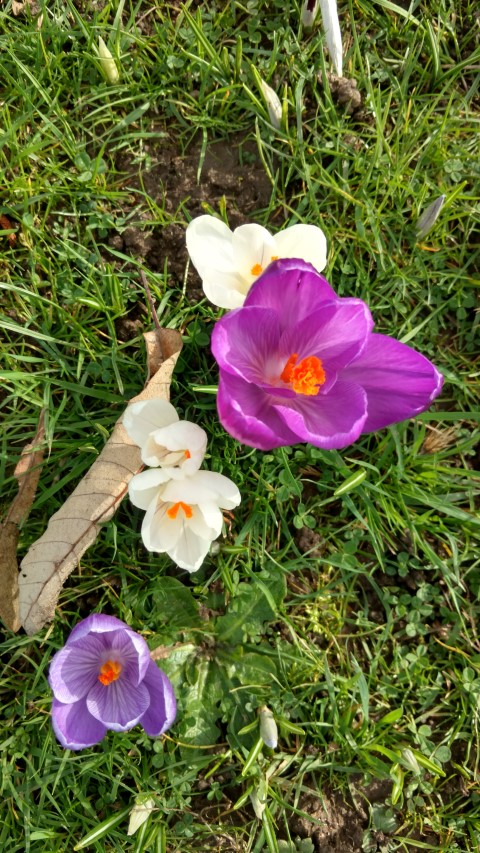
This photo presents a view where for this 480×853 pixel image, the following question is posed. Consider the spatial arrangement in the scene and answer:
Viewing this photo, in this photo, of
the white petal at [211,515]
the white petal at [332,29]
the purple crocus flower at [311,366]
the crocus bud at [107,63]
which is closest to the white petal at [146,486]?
the white petal at [211,515]

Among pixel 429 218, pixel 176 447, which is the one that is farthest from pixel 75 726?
pixel 429 218

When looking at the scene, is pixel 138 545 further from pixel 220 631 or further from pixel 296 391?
pixel 296 391

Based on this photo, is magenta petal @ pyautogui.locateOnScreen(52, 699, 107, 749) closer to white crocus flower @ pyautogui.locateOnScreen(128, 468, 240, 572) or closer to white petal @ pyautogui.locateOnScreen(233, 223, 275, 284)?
white crocus flower @ pyautogui.locateOnScreen(128, 468, 240, 572)

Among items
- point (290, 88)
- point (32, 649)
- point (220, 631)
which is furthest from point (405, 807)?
point (290, 88)

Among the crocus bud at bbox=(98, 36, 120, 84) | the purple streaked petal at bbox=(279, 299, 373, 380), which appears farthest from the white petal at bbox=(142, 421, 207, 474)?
the crocus bud at bbox=(98, 36, 120, 84)

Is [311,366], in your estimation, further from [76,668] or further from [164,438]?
[76,668]
